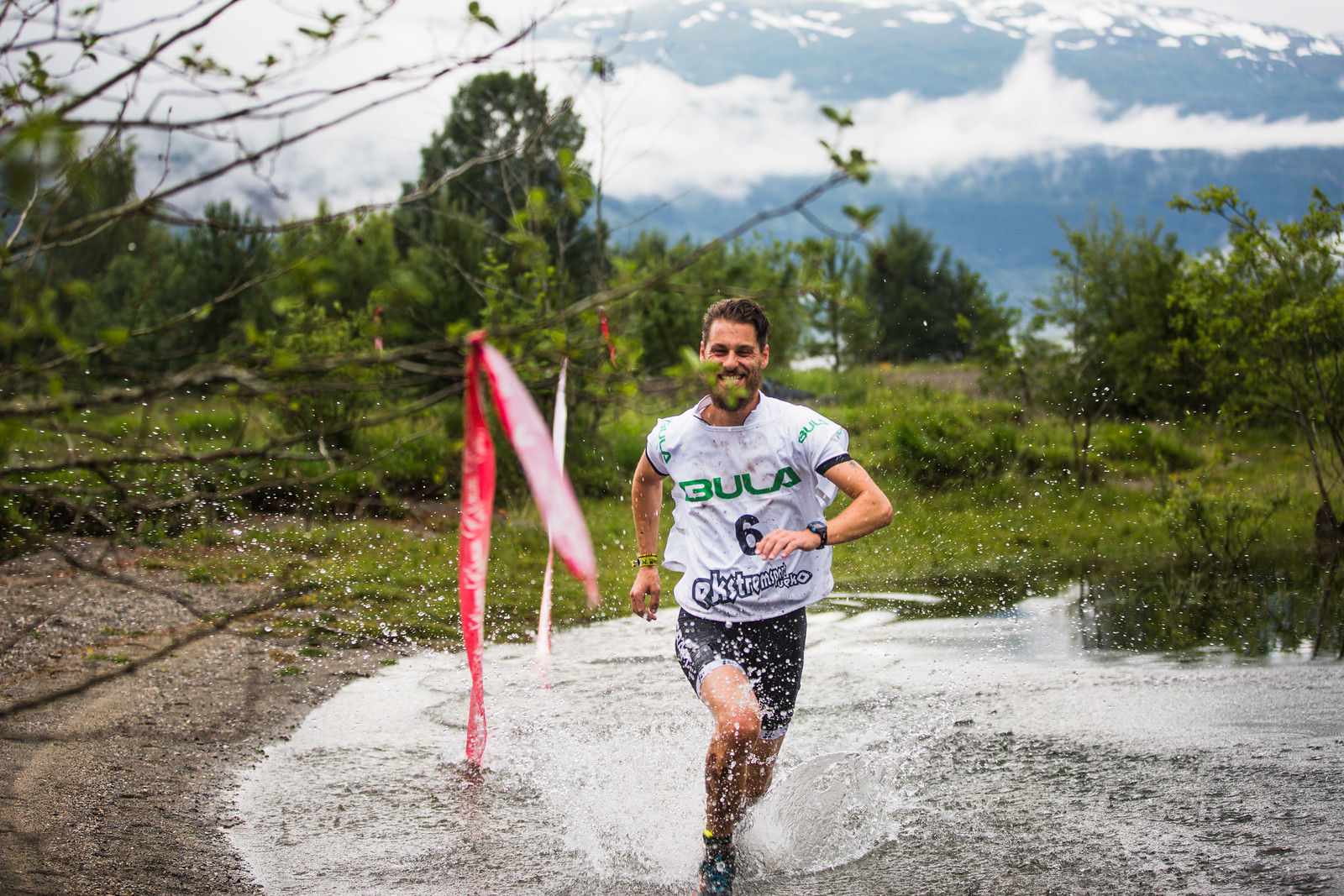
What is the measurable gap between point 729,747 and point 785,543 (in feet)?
2.56

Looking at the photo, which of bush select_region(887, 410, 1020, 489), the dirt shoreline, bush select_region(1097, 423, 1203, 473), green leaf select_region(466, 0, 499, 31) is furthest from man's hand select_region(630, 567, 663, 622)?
bush select_region(1097, 423, 1203, 473)

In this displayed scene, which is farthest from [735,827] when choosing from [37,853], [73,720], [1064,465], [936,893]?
[1064,465]

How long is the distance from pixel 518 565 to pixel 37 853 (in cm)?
587

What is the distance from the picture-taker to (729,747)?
141 inches

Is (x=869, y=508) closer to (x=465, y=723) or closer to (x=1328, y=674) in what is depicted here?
(x=465, y=723)

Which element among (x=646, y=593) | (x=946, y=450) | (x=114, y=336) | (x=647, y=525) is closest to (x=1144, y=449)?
(x=946, y=450)

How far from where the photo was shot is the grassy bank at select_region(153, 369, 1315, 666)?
330 inches

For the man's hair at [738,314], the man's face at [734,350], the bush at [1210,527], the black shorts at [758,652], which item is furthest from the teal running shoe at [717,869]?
the bush at [1210,527]

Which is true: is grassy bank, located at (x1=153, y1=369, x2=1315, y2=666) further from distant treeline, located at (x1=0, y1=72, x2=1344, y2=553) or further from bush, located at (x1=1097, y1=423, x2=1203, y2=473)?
distant treeline, located at (x1=0, y1=72, x2=1344, y2=553)

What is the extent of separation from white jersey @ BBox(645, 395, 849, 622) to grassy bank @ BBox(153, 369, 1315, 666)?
13.2ft

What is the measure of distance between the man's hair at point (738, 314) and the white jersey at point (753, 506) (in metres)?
0.30

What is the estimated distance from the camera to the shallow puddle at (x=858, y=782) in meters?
3.95

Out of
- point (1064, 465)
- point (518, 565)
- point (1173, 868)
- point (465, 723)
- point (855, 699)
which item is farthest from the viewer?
point (1064, 465)

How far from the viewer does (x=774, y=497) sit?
151 inches
